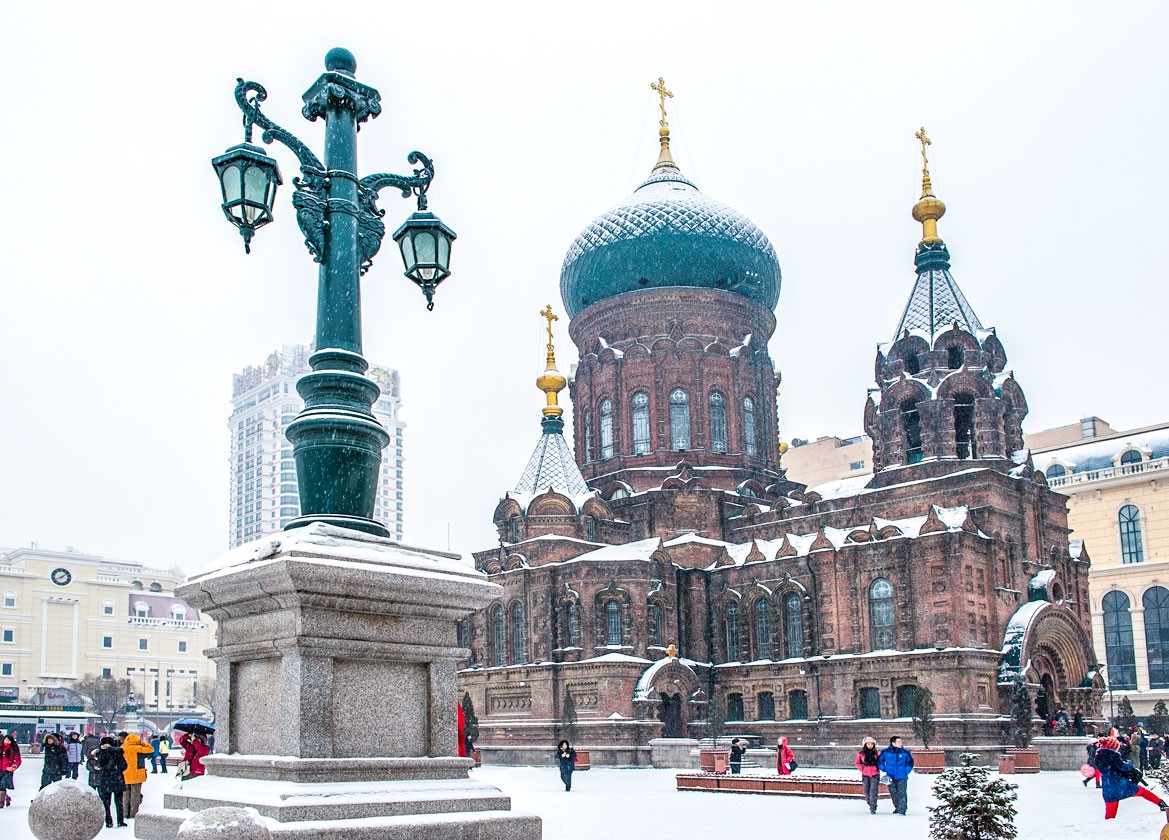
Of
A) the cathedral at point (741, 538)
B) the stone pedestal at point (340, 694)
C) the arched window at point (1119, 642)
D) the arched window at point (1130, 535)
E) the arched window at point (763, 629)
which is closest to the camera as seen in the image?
the stone pedestal at point (340, 694)

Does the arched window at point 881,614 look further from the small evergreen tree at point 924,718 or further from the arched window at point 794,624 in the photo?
the arched window at point 794,624

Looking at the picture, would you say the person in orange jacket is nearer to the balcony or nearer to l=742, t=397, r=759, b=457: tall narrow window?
l=742, t=397, r=759, b=457: tall narrow window

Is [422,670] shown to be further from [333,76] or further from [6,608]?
[6,608]

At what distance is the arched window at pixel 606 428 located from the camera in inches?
1763

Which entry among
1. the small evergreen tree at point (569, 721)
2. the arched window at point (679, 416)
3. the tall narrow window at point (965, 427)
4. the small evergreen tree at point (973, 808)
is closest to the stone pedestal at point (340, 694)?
the small evergreen tree at point (973, 808)

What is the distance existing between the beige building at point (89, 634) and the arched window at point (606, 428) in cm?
3458

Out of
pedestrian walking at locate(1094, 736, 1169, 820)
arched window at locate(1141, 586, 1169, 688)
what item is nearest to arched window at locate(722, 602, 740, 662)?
arched window at locate(1141, 586, 1169, 688)

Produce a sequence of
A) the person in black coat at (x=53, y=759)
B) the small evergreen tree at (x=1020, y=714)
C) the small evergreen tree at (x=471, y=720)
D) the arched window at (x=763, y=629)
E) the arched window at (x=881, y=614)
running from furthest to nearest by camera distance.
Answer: the small evergreen tree at (x=471, y=720) → the arched window at (x=763, y=629) → the arched window at (x=881, y=614) → the small evergreen tree at (x=1020, y=714) → the person in black coat at (x=53, y=759)

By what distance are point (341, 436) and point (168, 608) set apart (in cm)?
8024

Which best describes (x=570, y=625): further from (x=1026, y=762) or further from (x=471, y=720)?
(x=1026, y=762)

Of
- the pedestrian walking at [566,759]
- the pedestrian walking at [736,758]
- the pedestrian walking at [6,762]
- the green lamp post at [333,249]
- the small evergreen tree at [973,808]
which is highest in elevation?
A: the green lamp post at [333,249]

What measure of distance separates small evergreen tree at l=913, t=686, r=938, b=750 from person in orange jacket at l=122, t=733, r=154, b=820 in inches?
847

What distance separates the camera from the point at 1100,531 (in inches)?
1940

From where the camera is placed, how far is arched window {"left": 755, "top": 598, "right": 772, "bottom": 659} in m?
38.6
